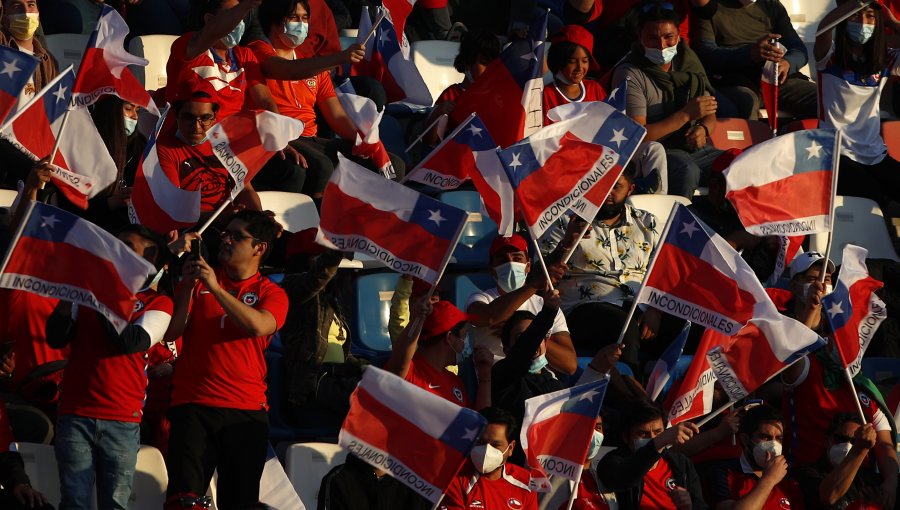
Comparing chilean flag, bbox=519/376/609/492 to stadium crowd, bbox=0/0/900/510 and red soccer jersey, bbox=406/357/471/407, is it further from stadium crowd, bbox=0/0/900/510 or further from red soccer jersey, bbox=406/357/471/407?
red soccer jersey, bbox=406/357/471/407

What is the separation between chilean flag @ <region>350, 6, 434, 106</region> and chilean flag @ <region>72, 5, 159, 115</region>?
2.60 metres

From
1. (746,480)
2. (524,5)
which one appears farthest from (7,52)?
(524,5)

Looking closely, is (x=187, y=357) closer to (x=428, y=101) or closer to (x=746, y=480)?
(x=746, y=480)

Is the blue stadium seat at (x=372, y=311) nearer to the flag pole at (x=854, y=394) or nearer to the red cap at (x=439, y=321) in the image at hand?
the red cap at (x=439, y=321)

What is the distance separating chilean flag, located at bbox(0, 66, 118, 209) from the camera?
8.10 meters

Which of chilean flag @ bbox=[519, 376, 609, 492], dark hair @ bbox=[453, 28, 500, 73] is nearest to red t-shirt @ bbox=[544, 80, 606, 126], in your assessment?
dark hair @ bbox=[453, 28, 500, 73]

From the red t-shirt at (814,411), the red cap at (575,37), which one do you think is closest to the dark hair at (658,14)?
the red cap at (575,37)

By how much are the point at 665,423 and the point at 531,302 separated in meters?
0.92

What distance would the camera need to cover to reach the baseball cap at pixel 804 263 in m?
9.07

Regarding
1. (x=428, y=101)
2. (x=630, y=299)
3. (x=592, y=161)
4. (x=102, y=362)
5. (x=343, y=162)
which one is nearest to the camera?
(x=102, y=362)

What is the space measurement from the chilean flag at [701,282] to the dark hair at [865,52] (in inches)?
132

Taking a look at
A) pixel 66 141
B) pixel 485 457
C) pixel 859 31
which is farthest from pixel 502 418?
pixel 859 31

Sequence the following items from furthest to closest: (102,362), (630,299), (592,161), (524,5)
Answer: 1. (524,5)
2. (630,299)
3. (592,161)
4. (102,362)

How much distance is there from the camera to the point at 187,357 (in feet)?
24.1
